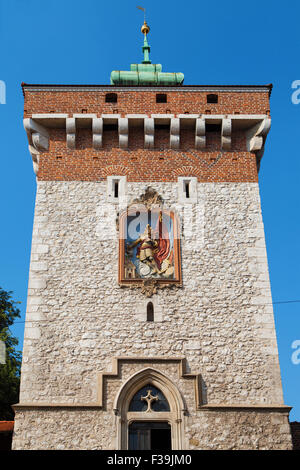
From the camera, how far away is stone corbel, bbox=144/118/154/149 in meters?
15.4

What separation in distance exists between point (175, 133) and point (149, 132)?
2.22ft

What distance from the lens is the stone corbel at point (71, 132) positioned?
15391mm

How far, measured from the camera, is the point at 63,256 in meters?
14.0

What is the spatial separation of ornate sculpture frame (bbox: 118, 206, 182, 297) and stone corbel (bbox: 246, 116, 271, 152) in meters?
2.88

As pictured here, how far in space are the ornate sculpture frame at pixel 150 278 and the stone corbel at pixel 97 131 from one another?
1.98m

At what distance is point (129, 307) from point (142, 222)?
2369 millimetres

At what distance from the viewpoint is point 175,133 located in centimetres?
1551

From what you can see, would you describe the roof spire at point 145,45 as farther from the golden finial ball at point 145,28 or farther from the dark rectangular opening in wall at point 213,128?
the dark rectangular opening in wall at point 213,128

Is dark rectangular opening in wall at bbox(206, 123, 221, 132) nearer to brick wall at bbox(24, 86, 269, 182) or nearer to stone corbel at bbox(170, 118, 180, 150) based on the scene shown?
brick wall at bbox(24, 86, 269, 182)

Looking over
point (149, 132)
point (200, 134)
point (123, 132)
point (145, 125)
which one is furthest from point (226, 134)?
point (123, 132)

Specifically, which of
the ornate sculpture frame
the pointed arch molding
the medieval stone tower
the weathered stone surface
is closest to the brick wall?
the medieval stone tower

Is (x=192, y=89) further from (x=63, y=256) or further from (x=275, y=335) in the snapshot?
(x=275, y=335)
